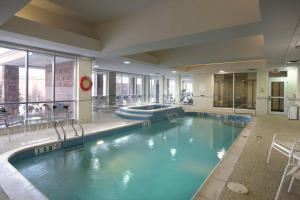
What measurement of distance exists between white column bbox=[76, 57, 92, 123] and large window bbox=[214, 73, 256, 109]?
27.4 ft

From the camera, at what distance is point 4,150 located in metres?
3.55

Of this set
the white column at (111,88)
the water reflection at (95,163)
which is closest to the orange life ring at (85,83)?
the water reflection at (95,163)

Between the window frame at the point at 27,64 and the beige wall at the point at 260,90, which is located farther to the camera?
the beige wall at the point at 260,90

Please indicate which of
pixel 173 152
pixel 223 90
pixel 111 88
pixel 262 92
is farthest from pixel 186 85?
pixel 173 152

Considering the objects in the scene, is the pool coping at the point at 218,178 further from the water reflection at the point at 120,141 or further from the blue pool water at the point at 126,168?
the water reflection at the point at 120,141

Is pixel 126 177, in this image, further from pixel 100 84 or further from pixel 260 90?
pixel 260 90

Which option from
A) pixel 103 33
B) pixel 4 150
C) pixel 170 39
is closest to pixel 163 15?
pixel 170 39

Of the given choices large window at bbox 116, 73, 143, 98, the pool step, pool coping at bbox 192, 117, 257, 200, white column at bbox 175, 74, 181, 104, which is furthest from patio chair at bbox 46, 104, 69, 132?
white column at bbox 175, 74, 181, 104

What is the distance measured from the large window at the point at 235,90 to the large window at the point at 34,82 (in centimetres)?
899

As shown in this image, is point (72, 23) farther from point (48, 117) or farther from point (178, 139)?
point (178, 139)

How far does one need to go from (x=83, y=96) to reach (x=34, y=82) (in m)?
1.54

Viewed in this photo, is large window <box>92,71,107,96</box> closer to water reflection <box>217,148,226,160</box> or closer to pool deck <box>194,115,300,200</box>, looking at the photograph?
water reflection <box>217,148,226,160</box>

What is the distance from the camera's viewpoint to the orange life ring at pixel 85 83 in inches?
251

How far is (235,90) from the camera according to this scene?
11.1 meters
